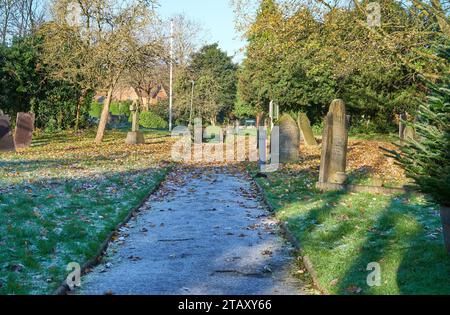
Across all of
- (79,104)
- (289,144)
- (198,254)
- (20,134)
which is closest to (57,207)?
(198,254)

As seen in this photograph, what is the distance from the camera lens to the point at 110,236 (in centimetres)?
868

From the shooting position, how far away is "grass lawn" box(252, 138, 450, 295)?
602cm

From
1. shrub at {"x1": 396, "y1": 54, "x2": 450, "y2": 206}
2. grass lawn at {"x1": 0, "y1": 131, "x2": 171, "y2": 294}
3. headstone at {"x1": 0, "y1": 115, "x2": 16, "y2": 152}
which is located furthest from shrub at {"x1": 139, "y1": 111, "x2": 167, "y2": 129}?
shrub at {"x1": 396, "y1": 54, "x2": 450, "y2": 206}

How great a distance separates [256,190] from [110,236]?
6935mm

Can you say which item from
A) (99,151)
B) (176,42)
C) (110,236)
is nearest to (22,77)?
(99,151)

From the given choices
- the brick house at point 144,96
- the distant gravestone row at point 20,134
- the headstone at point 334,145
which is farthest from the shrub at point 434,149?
the brick house at point 144,96

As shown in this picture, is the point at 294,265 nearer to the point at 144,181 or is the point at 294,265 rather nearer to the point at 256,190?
the point at 256,190

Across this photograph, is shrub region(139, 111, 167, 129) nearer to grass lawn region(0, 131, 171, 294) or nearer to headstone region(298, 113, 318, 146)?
headstone region(298, 113, 318, 146)

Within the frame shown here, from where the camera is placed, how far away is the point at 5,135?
79.0 feet

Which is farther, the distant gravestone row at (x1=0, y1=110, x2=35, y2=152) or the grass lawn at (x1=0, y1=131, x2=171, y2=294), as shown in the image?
the distant gravestone row at (x1=0, y1=110, x2=35, y2=152)

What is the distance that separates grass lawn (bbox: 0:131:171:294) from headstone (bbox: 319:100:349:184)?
4699 mm

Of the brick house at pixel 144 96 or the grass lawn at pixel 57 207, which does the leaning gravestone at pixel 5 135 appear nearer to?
the grass lawn at pixel 57 207

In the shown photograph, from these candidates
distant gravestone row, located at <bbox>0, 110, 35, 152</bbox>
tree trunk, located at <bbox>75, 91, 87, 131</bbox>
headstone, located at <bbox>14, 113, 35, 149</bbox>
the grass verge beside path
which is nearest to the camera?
the grass verge beside path
